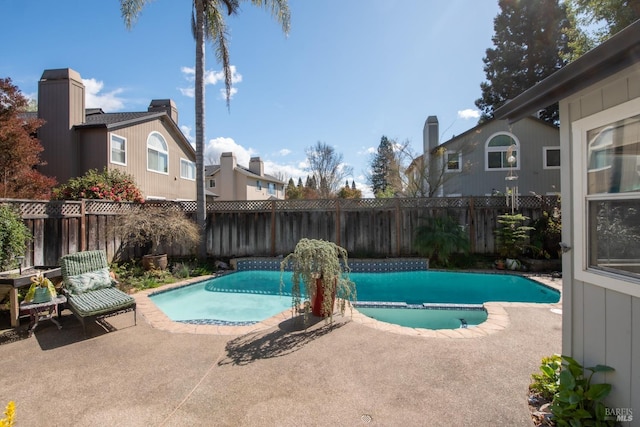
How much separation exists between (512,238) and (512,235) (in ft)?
0.29

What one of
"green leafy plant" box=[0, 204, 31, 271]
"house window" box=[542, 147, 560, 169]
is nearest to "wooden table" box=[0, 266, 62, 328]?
"green leafy plant" box=[0, 204, 31, 271]

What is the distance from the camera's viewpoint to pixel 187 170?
55.1ft

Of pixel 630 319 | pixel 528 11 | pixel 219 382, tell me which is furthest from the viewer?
pixel 528 11

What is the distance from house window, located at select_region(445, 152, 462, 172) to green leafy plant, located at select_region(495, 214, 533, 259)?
632 centimetres

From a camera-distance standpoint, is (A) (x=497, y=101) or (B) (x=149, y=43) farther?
(A) (x=497, y=101)

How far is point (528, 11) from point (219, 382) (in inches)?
1122

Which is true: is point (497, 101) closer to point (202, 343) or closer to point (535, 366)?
point (535, 366)

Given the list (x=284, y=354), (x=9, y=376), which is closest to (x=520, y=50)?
(x=284, y=354)

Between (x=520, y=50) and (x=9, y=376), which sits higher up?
(x=520, y=50)

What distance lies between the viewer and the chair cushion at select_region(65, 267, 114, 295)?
4648 millimetres

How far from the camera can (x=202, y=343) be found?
3816 millimetres

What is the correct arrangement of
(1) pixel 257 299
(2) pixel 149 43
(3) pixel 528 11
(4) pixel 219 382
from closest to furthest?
1. (4) pixel 219 382
2. (1) pixel 257 299
3. (2) pixel 149 43
4. (3) pixel 528 11

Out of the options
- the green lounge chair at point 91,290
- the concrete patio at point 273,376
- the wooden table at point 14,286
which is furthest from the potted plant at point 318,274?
the wooden table at point 14,286

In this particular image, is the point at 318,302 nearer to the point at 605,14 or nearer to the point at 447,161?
the point at 447,161
